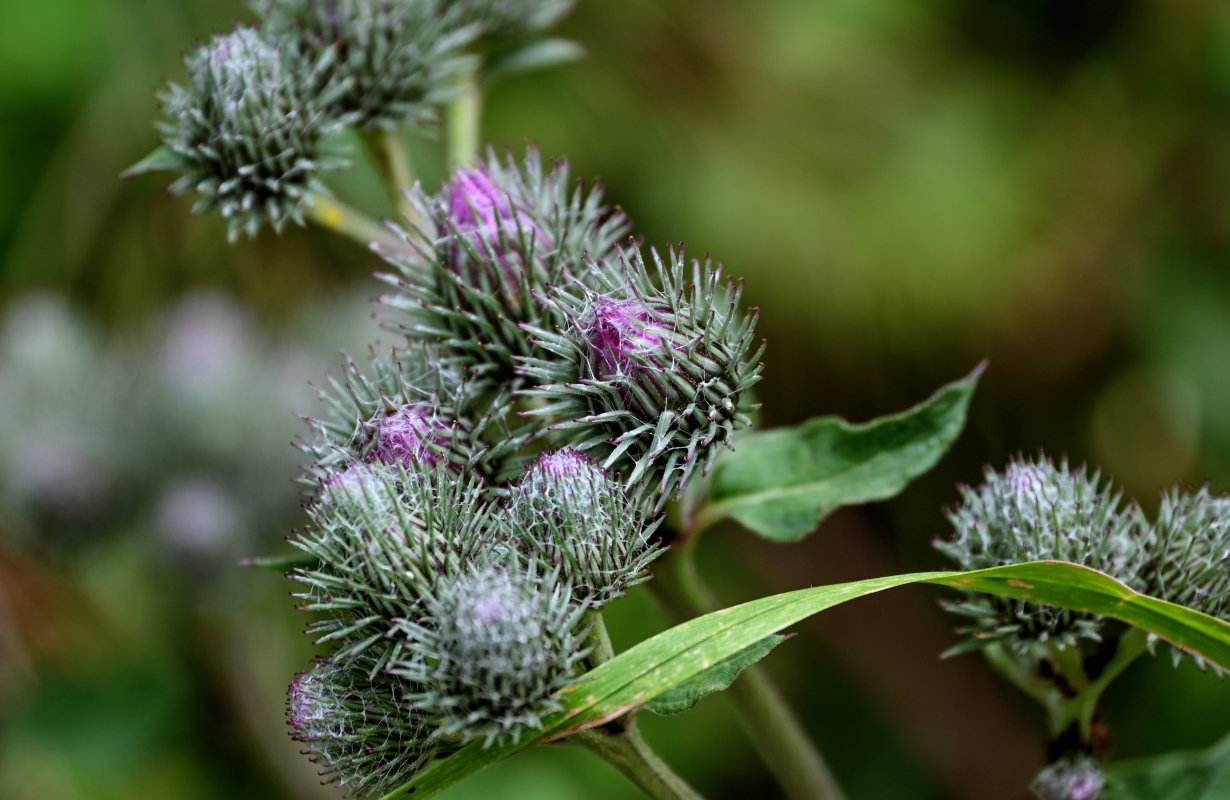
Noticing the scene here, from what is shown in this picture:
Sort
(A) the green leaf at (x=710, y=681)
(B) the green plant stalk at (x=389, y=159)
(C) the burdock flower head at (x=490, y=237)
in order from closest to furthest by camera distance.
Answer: (A) the green leaf at (x=710, y=681) → (C) the burdock flower head at (x=490, y=237) → (B) the green plant stalk at (x=389, y=159)

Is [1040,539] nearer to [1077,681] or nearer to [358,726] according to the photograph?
[1077,681]

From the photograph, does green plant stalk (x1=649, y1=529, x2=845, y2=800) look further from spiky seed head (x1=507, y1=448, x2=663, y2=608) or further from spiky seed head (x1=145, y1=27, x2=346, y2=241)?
spiky seed head (x1=145, y1=27, x2=346, y2=241)

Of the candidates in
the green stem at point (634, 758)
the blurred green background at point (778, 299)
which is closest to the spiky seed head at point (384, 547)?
the green stem at point (634, 758)

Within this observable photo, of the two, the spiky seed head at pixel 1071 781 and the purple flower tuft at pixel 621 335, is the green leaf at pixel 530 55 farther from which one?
the spiky seed head at pixel 1071 781

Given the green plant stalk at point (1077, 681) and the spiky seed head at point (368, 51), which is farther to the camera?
the spiky seed head at point (368, 51)

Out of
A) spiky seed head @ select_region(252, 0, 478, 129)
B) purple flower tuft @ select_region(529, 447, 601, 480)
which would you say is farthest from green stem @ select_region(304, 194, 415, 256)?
purple flower tuft @ select_region(529, 447, 601, 480)

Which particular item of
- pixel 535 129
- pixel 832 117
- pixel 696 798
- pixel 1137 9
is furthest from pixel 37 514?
pixel 1137 9

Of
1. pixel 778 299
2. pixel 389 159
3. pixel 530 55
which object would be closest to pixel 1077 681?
pixel 389 159
